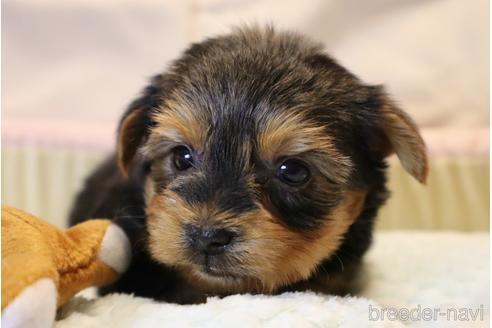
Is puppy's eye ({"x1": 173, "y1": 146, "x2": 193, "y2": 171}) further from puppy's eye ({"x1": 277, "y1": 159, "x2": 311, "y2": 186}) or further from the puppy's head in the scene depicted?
puppy's eye ({"x1": 277, "y1": 159, "x2": 311, "y2": 186})

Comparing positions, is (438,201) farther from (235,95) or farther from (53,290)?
(53,290)

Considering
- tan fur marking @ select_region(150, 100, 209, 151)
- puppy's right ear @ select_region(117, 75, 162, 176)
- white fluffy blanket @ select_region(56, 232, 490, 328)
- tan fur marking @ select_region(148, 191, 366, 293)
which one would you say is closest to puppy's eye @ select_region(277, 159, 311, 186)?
tan fur marking @ select_region(148, 191, 366, 293)

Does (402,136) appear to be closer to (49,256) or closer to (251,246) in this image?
(251,246)

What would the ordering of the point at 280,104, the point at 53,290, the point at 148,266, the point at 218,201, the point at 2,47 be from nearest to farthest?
the point at 53,290, the point at 218,201, the point at 280,104, the point at 148,266, the point at 2,47

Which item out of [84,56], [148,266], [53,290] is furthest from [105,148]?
[53,290]

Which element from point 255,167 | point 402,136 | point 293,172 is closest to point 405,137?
point 402,136

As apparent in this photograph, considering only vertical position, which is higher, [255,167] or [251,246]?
[255,167]
